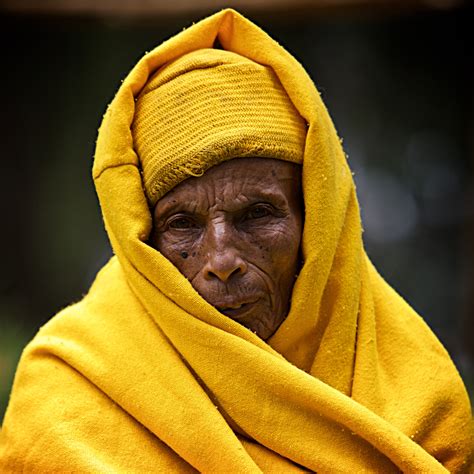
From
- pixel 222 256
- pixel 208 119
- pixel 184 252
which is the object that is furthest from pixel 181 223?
pixel 208 119

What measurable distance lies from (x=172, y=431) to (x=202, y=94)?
917 millimetres

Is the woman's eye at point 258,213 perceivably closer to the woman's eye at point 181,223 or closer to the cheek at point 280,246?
the cheek at point 280,246

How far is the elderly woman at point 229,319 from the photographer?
101 inches

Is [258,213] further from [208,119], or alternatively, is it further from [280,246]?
[208,119]

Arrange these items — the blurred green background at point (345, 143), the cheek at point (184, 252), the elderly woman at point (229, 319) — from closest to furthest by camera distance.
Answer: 1. the elderly woman at point (229, 319)
2. the cheek at point (184, 252)
3. the blurred green background at point (345, 143)

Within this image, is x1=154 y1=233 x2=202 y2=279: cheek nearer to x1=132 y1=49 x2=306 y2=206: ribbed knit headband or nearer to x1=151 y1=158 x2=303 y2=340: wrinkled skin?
x1=151 y1=158 x2=303 y2=340: wrinkled skin

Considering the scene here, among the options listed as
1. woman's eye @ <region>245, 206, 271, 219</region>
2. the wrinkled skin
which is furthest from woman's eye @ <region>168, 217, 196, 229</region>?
woman's eye @ <region>245, 206, 271, 219</region>

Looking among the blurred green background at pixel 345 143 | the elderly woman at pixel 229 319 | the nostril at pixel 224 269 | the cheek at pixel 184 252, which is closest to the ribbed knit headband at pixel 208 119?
the elderly woman at pixel 229 319

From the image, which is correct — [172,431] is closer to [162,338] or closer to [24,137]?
[162,338]

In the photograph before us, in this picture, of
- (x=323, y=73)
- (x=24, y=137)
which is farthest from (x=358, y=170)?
(x=24, y=137)

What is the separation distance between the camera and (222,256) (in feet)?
8.54

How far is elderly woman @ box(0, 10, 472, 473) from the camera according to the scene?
2.56 m

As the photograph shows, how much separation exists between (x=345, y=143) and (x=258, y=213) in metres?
5.28

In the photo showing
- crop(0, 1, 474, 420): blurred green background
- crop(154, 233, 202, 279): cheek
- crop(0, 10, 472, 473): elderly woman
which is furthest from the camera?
crop(0, 1, 474, 420): blurred green background
